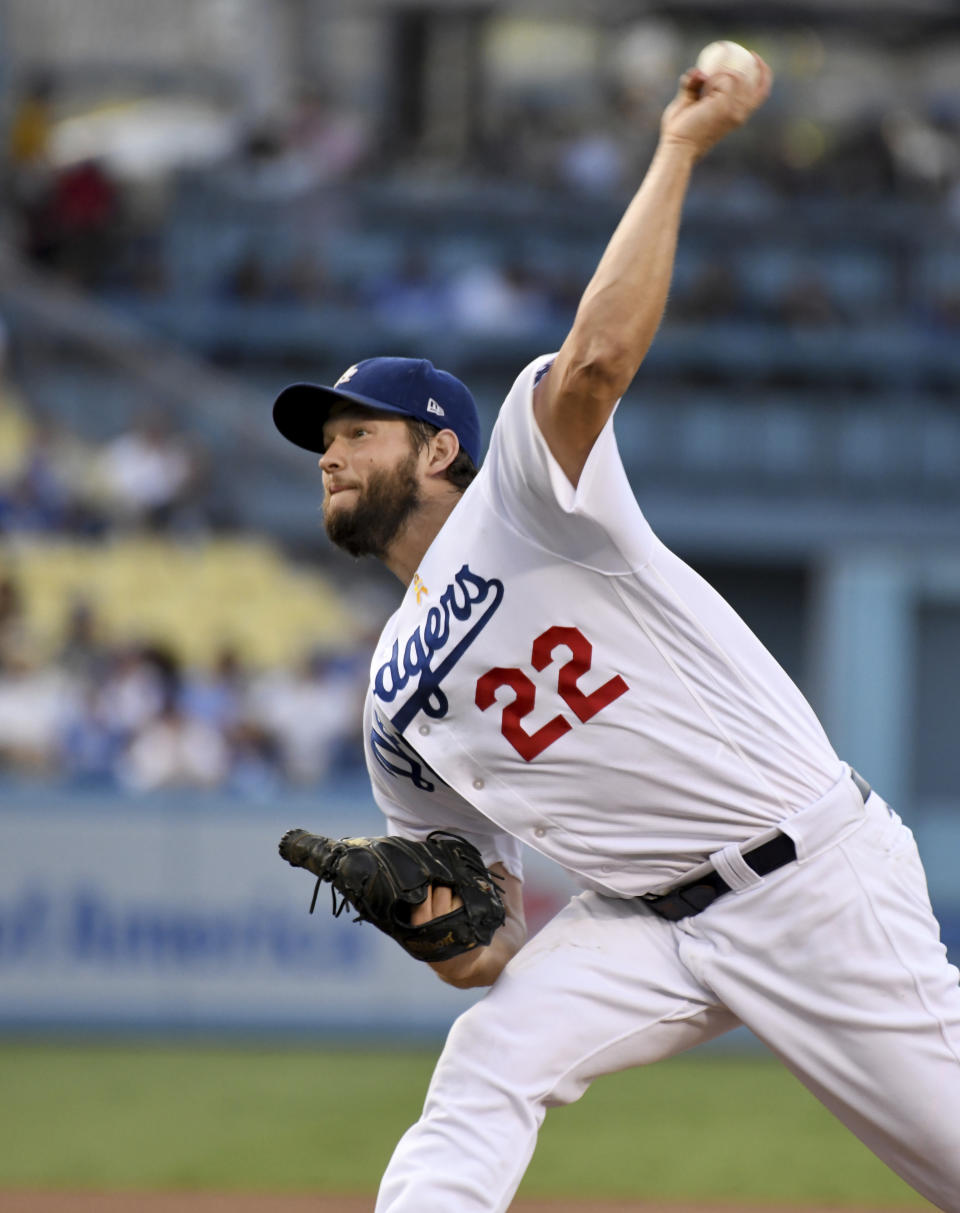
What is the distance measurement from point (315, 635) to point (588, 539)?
7.30 m

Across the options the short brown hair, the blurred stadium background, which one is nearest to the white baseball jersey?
the short brown hair

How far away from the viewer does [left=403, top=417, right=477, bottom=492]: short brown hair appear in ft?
10.9

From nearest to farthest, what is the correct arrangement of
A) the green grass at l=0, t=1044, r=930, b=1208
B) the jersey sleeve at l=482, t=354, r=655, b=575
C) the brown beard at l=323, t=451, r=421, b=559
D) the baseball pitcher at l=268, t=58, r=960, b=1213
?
the jersey sleeve at l=482, t=354, r=655, b=575 < the baseball pitcher at l=268, t=58, r=960, b=1213 < the brown beard at l=323, t=451, r=421, b=559 < the green grass at l=0, t=1044, r=930, b=1208

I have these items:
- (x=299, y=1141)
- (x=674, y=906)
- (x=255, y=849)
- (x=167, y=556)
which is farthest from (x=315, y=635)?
(x=674, y=906)

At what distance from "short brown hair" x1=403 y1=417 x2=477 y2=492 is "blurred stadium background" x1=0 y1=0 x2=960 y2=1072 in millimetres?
5303

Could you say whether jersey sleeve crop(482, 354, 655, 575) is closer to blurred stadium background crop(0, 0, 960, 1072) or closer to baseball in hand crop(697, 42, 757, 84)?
baseball in hand crop(697, 42, 757, 84)

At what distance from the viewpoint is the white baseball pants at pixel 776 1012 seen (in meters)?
2.97

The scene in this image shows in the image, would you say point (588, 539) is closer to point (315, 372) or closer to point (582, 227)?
point (315, 372)

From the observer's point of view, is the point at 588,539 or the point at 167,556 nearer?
the point at 588,539

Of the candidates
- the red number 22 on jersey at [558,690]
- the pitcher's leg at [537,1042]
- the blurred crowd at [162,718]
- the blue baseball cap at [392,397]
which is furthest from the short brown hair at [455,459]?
Answer: the blurred crowd at [162,718]

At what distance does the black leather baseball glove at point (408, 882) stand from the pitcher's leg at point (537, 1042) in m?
0.11

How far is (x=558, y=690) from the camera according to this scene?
120 inches

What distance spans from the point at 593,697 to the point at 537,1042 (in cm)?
60

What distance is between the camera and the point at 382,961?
28.3 ft
